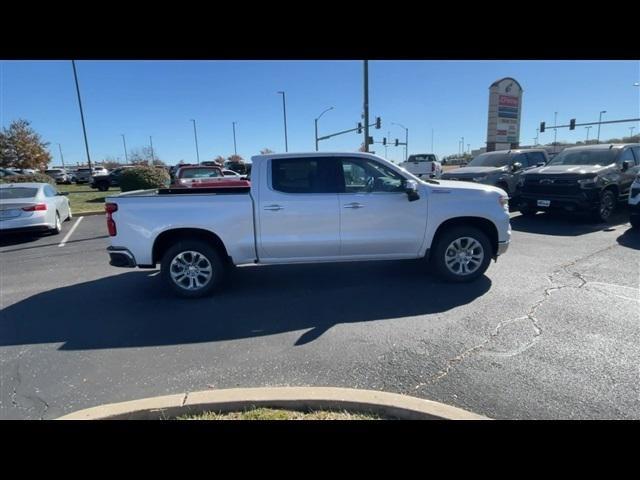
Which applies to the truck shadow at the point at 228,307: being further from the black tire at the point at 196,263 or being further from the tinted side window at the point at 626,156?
the tinted side window at the point at 626,156

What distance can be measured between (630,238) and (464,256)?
16.1 feet

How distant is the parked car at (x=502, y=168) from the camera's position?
10938mm

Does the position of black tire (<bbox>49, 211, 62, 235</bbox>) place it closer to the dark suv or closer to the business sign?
the dark suv

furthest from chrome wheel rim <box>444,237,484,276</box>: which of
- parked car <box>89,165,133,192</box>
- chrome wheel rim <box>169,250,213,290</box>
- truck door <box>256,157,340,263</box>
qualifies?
parked car <box>89,165,133,192</box>

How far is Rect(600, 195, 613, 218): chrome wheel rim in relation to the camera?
28.3 ft

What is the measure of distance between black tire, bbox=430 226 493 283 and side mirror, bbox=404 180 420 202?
0.71m

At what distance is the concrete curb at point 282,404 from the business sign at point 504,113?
31.7 meters

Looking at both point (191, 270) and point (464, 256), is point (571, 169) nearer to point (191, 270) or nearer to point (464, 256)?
point (464, 256)

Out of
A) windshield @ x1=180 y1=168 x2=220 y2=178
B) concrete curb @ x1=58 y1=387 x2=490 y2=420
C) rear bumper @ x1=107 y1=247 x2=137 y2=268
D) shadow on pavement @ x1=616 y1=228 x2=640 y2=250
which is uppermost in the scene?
windshield @ x1=180 y1=168 x2=220 y2=178

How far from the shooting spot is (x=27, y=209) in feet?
27.8

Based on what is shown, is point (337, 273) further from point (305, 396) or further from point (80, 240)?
point (80, 240)

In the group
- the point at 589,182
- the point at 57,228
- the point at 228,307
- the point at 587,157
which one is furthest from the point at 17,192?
the point at 587,157
